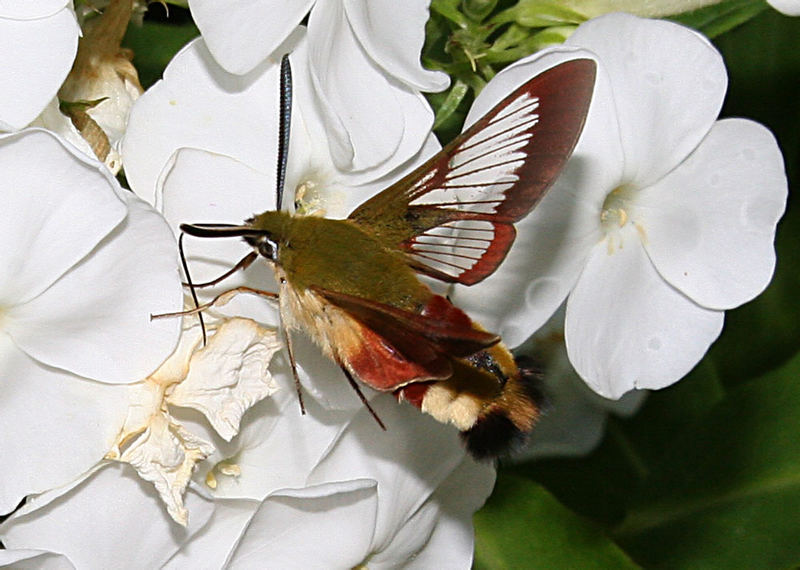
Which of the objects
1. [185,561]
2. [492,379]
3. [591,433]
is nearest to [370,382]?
[492,379]

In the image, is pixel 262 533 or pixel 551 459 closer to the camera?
pixel 262 533

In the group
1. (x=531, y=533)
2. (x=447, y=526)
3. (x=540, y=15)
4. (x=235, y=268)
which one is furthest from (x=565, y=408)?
(x=235, y=268)

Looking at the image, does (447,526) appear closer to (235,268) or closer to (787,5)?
(235,268)

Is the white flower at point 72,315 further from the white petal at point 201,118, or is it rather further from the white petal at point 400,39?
the white petal at point 400,39

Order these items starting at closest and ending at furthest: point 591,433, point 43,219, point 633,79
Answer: point 43,219
point 633,79
point 591,433

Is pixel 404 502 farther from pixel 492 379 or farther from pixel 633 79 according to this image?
pixel 633 79

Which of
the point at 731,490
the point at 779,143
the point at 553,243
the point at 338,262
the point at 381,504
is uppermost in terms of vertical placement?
the point at 338,262

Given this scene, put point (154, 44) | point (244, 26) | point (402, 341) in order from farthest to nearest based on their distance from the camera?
point (154, 44) < point (244, 26) < point (402, 341)

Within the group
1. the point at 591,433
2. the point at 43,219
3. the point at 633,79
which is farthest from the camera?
the point at 591,433
